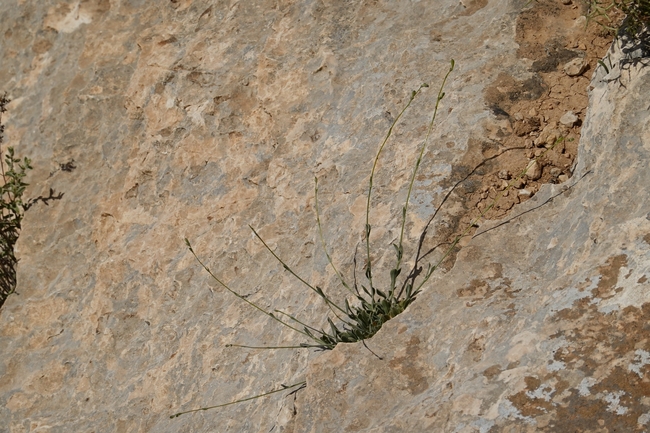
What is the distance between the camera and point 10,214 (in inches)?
219

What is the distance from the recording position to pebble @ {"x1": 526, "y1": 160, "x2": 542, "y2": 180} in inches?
134

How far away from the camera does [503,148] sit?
11.6 ft

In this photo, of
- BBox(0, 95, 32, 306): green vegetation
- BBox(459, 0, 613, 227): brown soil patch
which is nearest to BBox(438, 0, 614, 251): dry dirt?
BBox(459, 0, 613, 227): brown soil patch

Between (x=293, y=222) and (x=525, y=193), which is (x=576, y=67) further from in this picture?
(x=293, y=222)

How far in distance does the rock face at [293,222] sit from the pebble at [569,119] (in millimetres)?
35

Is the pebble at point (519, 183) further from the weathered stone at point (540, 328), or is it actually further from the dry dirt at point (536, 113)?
the weathered stone at point (540, 328)

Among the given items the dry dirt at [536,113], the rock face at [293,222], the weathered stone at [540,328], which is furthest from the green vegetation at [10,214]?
the dry dirt at [536,113]

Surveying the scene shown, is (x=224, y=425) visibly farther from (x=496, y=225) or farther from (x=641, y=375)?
(x=641, y=375)

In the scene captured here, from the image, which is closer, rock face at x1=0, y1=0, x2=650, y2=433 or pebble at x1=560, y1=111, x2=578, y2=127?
rock face at x1=0, y1=0, x2=650, y2=433

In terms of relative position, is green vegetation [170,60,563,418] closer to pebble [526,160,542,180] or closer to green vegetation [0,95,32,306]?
pebble [526,160,542,180]

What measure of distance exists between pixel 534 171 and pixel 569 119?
0.34m

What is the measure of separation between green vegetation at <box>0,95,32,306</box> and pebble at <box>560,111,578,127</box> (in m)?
3.78

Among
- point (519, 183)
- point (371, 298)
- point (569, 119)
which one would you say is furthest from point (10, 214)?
point (569, 119)

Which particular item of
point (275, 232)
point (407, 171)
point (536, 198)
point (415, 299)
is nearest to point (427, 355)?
point (415, 299)
